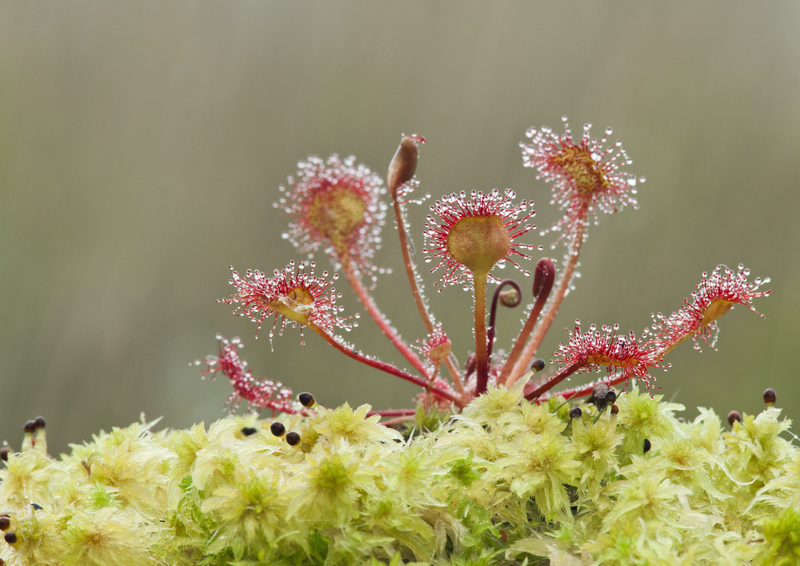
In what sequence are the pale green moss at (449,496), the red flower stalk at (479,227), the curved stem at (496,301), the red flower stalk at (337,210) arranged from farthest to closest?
1. the red flower stalk at (337,210)
2. the curved stem at (496,301)
3. the red flower stalk at (479,227)
4. the pale green moss at (449,496)

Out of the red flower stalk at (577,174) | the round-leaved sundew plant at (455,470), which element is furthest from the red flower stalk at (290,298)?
the red flower stalk at (577,174)

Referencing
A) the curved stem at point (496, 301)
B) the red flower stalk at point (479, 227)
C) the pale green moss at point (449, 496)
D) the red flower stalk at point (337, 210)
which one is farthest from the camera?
the red flower stalk at point (337, 210)

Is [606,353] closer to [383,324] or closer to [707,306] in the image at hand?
[707,306]

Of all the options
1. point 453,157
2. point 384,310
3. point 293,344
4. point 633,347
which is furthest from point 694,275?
point 633,347

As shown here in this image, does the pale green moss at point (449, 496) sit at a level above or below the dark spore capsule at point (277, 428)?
below

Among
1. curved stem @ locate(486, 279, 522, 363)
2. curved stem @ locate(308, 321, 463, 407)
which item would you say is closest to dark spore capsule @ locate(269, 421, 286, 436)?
curved stem @ locate(308, 321, 463, 407)

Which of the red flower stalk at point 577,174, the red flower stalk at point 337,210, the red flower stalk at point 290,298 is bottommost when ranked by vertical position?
the red flower stalk at point 290,298

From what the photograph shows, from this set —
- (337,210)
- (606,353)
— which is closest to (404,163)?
(337,210)

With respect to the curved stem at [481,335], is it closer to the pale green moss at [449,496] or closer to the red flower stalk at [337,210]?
the pale green moss at [449,496]
